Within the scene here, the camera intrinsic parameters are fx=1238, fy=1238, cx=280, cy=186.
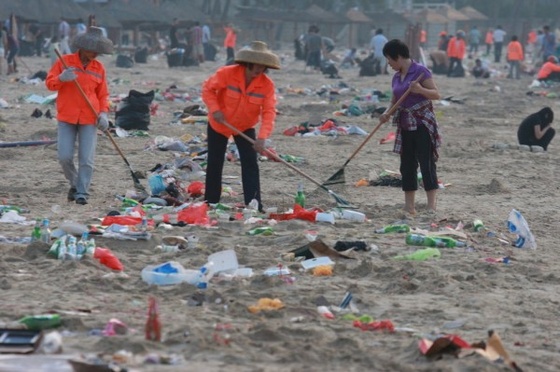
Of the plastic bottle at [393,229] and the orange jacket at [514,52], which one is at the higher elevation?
the plastic bottle at [393,229]

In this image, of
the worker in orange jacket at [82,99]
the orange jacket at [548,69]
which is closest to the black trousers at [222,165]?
the worker in orange jacket at [82,99]

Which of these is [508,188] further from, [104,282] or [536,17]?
[536,17]

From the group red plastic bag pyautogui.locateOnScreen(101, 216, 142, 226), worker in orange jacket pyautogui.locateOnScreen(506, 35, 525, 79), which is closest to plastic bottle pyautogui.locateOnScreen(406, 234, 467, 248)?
red plastic bag pyautogui.locateOnScreen(101, 216, 142, 226)

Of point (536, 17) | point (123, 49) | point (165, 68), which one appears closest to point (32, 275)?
point (165, 68)

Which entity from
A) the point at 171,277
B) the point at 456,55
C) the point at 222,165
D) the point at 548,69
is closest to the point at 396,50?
the point at 222,165

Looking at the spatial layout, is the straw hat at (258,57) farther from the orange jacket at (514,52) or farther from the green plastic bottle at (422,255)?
the orange jacket at (514,52)

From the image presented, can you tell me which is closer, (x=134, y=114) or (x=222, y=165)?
(x=222, y=165)

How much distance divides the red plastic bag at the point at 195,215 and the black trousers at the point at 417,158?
1.67 m

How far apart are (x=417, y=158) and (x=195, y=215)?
1901 mm

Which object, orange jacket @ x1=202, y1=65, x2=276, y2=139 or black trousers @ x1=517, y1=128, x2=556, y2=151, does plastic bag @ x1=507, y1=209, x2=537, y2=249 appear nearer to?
orange jacket @ x1=202, y1=65, x2=276, y2=139

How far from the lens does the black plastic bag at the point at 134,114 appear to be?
52.2 ft

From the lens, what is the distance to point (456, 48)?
35938 mm

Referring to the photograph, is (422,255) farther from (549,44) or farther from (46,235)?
(549,44)

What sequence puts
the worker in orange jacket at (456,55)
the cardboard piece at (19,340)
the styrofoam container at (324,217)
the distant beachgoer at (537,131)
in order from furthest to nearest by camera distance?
the worker in orange jacket at (456,55) < the distant beachgoer at (537,131) < the styrofoam container at (324,217) < the cardboard piece at (19,340)
